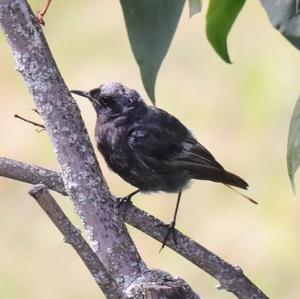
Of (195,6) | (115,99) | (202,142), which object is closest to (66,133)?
(195,6)

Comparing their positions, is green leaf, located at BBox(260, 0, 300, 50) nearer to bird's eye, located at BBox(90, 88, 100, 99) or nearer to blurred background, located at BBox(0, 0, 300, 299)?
bird's eye, located at BBox(90, 88, 100, 99)

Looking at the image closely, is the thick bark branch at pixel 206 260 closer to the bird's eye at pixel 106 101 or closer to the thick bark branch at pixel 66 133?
the thick bark branch at pixel 66 133

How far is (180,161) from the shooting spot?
3508 mm

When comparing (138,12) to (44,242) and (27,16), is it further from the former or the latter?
(44,242)

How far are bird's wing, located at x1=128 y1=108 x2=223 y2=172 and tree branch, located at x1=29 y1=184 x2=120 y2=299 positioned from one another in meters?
1.86

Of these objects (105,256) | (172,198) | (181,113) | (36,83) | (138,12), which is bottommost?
(105,256)

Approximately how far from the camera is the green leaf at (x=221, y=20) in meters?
1.65

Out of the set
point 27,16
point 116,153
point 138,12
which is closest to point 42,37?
point 27,16

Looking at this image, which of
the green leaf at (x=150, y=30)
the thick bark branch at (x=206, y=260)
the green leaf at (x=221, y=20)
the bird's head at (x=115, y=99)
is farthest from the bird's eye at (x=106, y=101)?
the green leaf at (x=150, y=30)

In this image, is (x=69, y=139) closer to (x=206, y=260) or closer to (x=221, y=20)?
(x=221, y=20)

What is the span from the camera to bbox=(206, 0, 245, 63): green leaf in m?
1.65

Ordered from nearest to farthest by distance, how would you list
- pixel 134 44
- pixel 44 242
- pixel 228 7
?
pixel 134 44, pixel 228 7, pixel 44 242

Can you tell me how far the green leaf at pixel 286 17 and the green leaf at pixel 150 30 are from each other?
0.20 metres

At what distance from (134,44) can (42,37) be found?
0.57 ft
